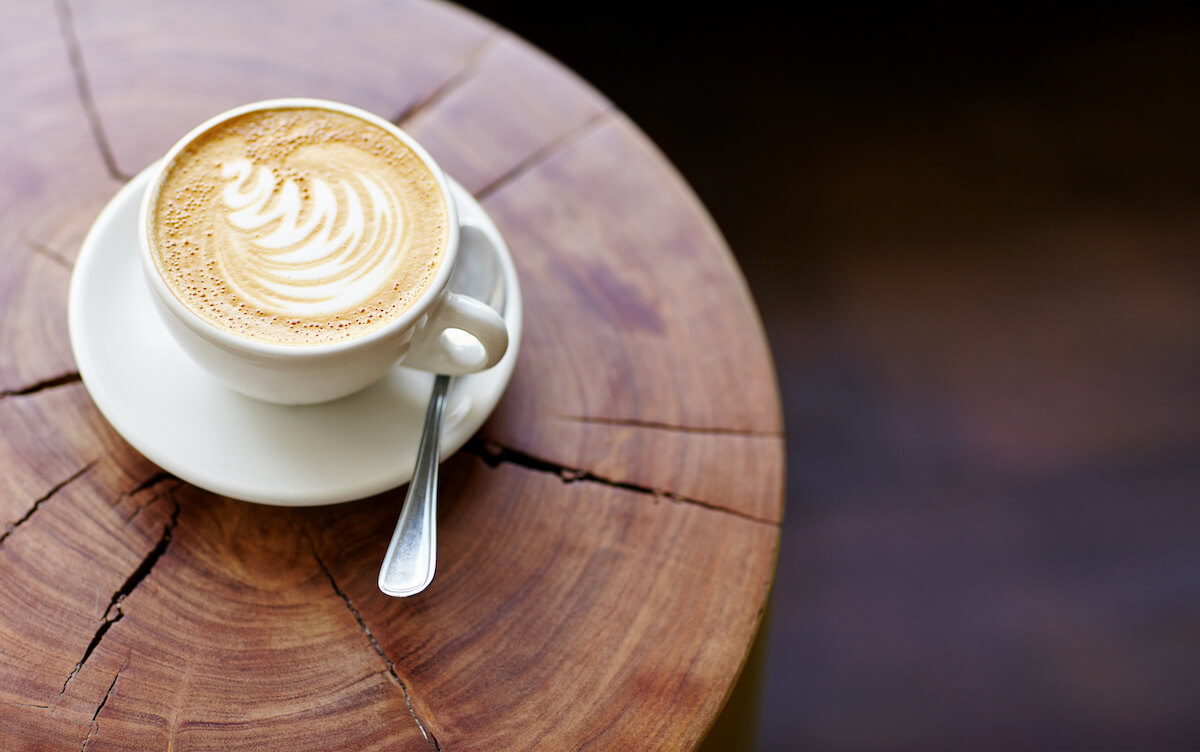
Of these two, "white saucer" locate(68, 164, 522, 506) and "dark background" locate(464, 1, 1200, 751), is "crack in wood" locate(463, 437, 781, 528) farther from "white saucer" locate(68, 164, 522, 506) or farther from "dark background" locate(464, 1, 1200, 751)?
"dark background" locate(464, 1, 1200, 751)

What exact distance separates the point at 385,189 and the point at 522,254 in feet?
0.70

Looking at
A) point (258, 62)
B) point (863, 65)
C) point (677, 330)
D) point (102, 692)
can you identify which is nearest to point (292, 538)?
point (102, 692)

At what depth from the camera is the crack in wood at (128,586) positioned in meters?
0.71

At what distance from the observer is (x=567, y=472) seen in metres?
0.85

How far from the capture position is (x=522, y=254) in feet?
3.09

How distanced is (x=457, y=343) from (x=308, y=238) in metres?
0.14

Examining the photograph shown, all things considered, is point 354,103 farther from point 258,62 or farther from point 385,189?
point 385,189

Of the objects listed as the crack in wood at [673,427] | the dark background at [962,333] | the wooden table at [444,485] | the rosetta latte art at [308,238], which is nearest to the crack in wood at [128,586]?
the wooden table at [444,485]

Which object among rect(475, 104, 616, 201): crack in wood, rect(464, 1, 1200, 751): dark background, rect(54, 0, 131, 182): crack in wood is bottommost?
rect(464, 1, 1200, 751): dark background

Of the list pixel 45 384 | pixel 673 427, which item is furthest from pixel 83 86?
pixel 673 427

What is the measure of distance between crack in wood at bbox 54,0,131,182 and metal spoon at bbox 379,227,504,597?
368mm

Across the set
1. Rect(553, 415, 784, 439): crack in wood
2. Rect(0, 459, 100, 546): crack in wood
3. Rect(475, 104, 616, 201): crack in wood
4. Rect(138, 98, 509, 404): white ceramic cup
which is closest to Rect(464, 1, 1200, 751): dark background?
Rect(553, 415, 784, 439): crack in wood

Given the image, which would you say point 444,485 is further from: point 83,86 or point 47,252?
point 83,86

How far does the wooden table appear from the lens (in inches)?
28.5
